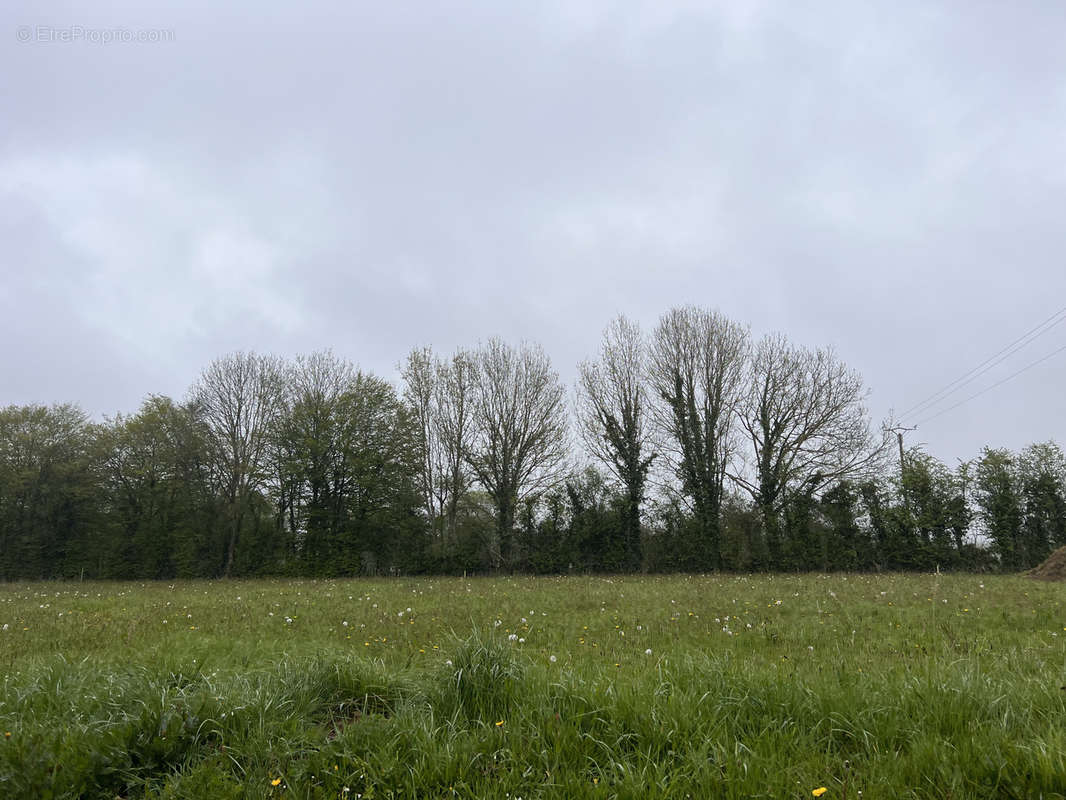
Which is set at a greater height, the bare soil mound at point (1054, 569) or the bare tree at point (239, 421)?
the bare tree at point (239, 421)

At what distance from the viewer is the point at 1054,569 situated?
1567 centimetres

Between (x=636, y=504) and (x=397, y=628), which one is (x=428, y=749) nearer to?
(x=397, y=628)

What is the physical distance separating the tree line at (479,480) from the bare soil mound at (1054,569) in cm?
537

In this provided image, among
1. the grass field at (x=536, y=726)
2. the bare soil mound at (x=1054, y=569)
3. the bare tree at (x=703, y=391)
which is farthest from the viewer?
the bare tree at (x=703, y=391)

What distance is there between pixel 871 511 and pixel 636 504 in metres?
9.83

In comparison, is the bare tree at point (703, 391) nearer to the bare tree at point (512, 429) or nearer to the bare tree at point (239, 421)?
the bare tree at point (512, 429)

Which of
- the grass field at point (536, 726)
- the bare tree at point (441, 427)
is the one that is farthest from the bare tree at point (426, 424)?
the grass field at point (536, 726)

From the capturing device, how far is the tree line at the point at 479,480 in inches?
892

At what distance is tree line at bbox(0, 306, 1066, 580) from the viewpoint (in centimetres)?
2266

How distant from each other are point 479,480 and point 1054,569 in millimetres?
21159

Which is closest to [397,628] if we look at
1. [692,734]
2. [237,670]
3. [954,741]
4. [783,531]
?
[237,670]

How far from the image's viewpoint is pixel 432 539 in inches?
976

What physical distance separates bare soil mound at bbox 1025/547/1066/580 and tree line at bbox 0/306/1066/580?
17.6 feet

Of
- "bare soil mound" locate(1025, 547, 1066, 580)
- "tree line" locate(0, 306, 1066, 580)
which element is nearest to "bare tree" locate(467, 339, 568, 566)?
"tree line" locate(0, 306, 1066, 580)
